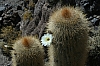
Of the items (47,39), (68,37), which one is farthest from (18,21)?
(68,37)

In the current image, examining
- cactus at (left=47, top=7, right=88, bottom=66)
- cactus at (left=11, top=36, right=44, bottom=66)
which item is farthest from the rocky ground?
cactus at (left=11, top=36, right=44, bottom=66)

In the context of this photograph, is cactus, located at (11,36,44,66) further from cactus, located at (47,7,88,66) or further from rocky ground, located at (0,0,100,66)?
rocky ground, located at (0,0,100,66)

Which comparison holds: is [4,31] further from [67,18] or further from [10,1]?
[67,18]

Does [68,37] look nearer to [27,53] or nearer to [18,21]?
[27,53]

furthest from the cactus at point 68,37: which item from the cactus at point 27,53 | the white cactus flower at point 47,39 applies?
the cactus at point 27,53

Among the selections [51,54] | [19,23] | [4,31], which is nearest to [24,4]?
[19,23]

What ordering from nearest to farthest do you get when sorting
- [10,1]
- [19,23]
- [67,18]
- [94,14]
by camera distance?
1. [67,18]
2. [94,14]
3. [19,23]
4. [10,1]
